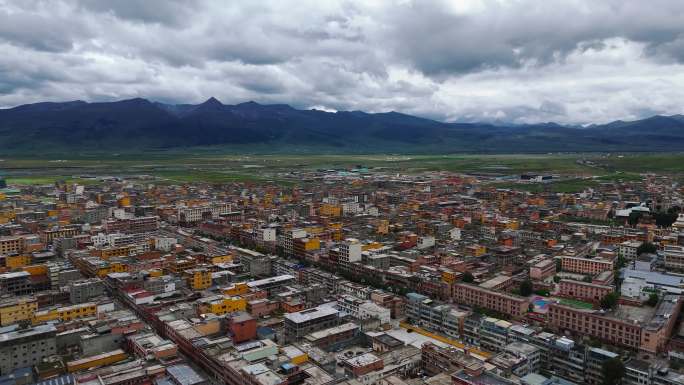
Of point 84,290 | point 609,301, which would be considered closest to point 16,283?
point 84,290

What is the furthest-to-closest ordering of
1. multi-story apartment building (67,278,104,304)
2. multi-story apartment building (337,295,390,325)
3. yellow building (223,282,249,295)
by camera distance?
yellow building (223,282,249,295) → multi-story apartment building (67,278,104,304) → multi-story apartment building (337,295,390,325)

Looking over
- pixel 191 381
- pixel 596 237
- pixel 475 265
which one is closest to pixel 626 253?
pixel 596 237

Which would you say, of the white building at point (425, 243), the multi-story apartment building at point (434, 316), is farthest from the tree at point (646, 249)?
the multi-story apartment building at point (434, 316)

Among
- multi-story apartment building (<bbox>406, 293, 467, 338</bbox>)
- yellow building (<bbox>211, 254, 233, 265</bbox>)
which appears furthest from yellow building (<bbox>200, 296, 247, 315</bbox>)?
multi-story apartment building (<bbox>406, 293, 467, 338</bbox>)

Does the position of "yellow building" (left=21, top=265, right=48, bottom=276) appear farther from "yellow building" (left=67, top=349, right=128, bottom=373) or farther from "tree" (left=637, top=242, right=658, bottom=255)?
"tree" (left=637, top=242, right=658, bottom=255)

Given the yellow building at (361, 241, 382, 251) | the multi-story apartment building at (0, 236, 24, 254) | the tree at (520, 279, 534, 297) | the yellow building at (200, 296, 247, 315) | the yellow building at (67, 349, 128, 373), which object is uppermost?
the multi-story apartment building at (0, 236, 24, 254)

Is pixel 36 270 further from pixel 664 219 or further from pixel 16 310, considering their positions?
pixel 664 219
